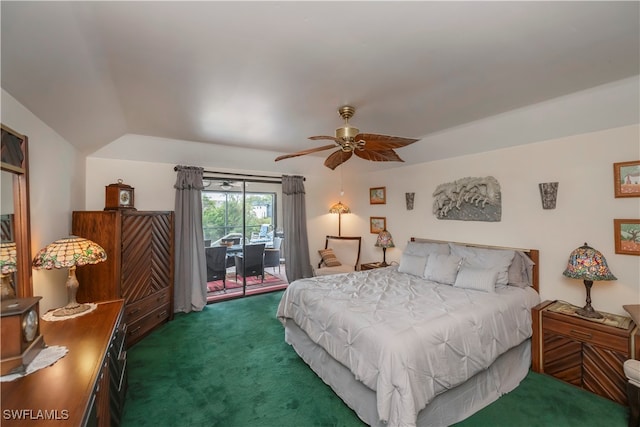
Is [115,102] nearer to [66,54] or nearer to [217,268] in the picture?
[66,54]

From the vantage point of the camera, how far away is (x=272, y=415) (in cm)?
199

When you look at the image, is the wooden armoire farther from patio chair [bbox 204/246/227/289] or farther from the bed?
the bed

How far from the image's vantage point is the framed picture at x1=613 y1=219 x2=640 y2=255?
2263 mm

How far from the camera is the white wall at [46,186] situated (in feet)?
5.79

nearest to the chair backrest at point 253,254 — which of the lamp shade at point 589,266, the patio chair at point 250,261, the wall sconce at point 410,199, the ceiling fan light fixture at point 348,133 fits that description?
the patio chair at point 250,261

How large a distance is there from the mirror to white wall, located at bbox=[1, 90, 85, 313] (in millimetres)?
150

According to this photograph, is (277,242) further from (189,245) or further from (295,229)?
(189,245)

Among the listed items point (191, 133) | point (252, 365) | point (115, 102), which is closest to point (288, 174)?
point (191, 133)

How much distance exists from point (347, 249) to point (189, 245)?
278 cm

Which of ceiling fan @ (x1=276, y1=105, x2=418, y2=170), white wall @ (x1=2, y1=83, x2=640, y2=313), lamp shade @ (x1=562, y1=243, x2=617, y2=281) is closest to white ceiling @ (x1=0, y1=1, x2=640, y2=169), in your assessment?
ceiling fan @ (x1=276, y1=105, x2=418, y2=170)

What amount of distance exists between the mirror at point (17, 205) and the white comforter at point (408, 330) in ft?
6.67

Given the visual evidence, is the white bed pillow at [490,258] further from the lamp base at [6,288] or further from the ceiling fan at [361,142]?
the lamp base at [6,288]

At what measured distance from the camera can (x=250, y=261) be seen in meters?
4.87

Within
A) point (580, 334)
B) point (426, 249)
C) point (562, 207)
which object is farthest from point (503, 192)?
point (580, 334)
